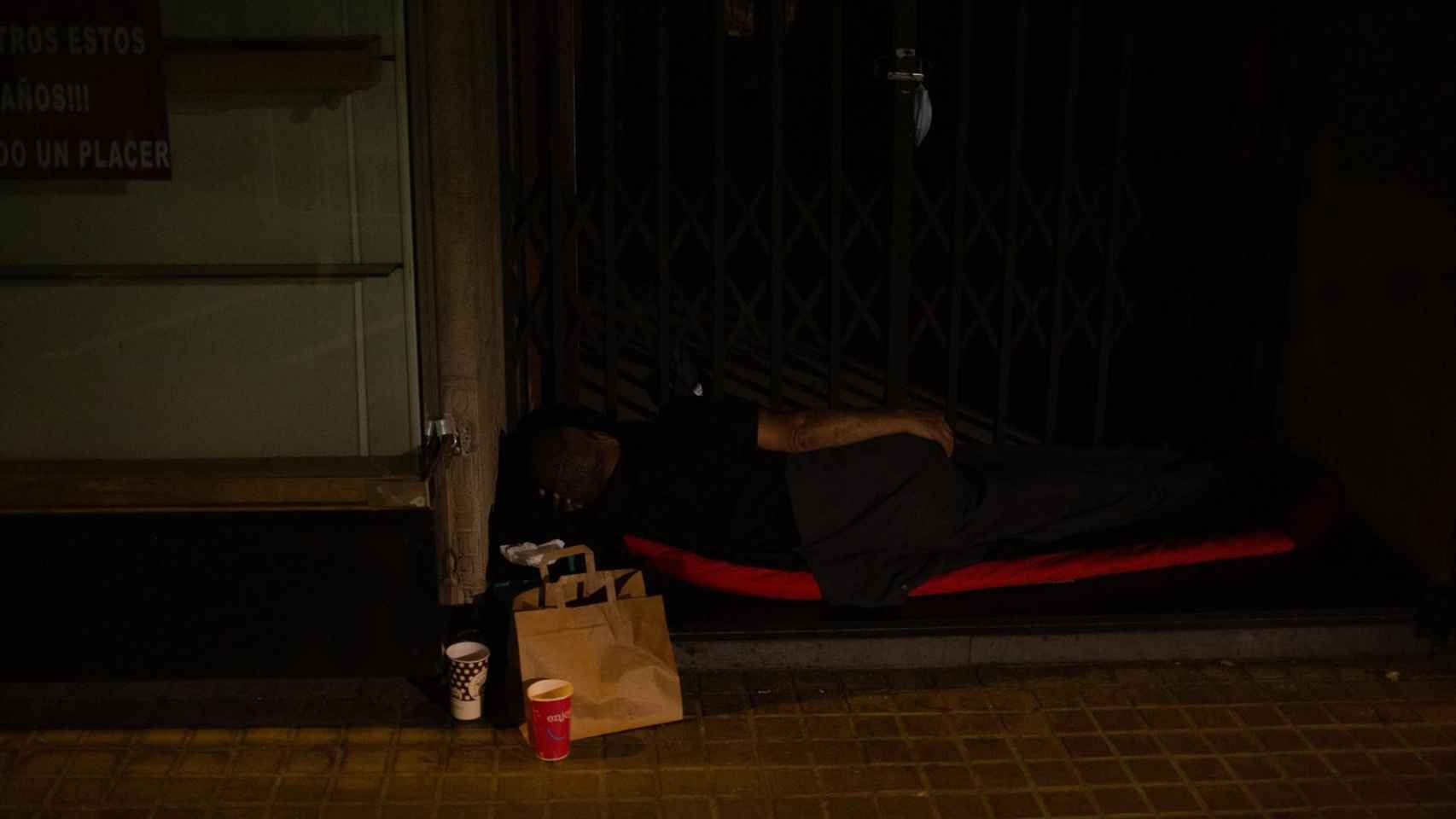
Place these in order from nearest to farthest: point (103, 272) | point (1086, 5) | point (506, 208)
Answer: point (103, 272), point (506, 208), point (1086, 5)

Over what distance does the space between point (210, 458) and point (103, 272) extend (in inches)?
25.1

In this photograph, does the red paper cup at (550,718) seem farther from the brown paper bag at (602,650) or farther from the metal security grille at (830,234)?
the metal security grille at (830,234)

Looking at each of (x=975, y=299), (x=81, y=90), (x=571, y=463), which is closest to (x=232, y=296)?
(x=81, y=90)

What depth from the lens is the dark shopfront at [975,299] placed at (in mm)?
4055

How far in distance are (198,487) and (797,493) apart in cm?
193

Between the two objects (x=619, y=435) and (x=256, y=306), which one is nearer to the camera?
(x=256, y=306)

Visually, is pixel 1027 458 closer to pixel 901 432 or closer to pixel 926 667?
pixel 901 432

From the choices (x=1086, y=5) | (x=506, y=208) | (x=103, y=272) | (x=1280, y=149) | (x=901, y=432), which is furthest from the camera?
(x=1086, y=5)

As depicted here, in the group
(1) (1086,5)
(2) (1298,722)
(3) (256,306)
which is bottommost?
(2) (1298,722)

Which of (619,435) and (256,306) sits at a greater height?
(256,306)

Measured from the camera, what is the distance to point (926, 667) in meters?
4.46

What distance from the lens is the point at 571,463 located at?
4598mm

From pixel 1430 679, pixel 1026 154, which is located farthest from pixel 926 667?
pixel 1026 154

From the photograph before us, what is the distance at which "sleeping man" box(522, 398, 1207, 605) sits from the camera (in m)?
4.59
